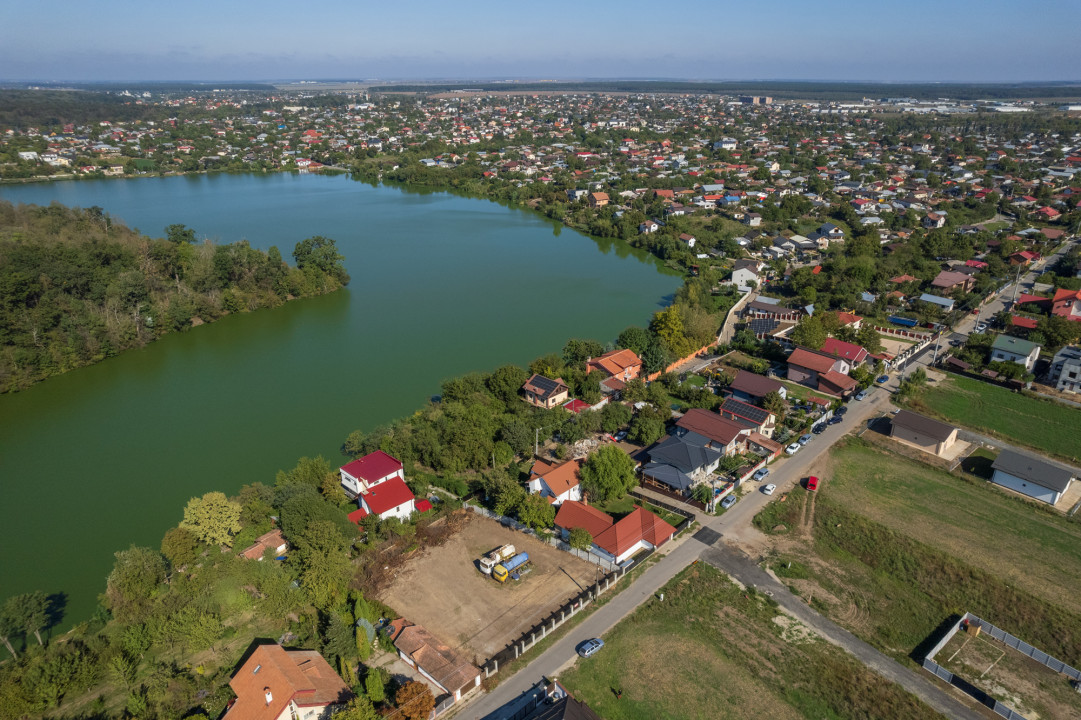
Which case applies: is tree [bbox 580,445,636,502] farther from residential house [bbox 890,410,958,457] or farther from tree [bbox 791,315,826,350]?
tree [bbox 791,315,826,350]

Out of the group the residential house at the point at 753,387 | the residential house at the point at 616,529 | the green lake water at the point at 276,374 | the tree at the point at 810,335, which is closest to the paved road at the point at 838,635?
the residential house at the point at 616,529

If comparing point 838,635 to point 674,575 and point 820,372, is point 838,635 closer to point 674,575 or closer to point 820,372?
point 674,575

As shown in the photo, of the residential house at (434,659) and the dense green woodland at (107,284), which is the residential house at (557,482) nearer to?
the residential house at (434,659)

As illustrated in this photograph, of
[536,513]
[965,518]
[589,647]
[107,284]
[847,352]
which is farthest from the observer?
[107,284]

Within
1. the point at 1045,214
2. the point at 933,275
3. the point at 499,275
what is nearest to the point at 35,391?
the point at 499,275

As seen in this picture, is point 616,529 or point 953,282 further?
point 953,282

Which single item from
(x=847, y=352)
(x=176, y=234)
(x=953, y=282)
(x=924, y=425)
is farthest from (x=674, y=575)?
(x=176, y=234)

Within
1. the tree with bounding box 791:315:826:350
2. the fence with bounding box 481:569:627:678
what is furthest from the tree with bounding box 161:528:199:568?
the tree with bounding box 791:315:826:350
